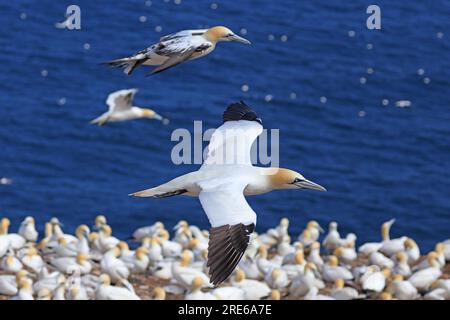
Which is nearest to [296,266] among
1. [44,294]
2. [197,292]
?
[197,292]

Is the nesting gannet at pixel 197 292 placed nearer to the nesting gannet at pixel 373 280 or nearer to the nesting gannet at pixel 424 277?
the nesting gannet at pixel 373 280

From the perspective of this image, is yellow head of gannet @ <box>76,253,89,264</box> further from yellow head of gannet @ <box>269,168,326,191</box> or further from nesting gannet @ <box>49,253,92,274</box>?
yellow head of gannet @ <box>269,168,326,191</box>

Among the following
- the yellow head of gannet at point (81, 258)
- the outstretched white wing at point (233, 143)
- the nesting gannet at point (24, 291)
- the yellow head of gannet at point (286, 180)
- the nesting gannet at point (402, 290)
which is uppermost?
the outstretched white wing at point (233, 143)

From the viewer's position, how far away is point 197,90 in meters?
44.2

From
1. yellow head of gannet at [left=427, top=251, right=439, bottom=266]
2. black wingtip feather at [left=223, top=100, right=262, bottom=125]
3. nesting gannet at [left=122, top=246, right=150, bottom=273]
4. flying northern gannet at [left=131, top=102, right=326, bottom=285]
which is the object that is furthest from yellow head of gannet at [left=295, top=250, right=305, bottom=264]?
flying northern gannet at [left=131, top=102, right=326, bottom=285]

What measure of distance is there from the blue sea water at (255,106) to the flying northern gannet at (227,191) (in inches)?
942

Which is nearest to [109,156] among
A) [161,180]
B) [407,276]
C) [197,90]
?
[161,180]

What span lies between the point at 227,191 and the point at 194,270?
1305cm

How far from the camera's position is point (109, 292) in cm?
2262

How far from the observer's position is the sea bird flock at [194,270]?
2344cm

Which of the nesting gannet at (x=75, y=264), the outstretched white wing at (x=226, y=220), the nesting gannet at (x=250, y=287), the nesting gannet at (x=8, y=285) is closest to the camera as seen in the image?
the outstretched white wing at (x=226, y=220)

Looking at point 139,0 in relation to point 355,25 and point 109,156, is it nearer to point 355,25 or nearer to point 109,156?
point 355,25

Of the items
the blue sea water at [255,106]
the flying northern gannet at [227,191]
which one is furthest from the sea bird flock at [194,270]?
the flying northern gannet at [227,191]

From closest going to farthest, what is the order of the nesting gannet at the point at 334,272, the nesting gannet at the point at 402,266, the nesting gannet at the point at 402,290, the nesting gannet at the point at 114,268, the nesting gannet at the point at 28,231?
1. the nesting gannet at the point at 114,268
2. the nesting gannet at the point at 402,290
3. the nesting gannet at the point at 334,272
4. the nesting gannet at the point at 402,266
5. the nesting gannet at the point at 28,231
